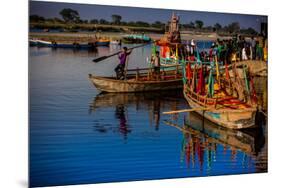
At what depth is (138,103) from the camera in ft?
22.0

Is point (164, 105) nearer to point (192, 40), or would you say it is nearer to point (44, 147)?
point (192, 40)

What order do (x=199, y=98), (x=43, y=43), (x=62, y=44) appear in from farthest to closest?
(x=199, y=98) → (x=62, y=44) → (x=43, y=43)

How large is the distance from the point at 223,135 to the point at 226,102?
448 millimetres

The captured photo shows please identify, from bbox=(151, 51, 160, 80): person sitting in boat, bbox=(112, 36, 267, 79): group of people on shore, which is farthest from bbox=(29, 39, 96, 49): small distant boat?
bbox=(112, 36, 267, 79): group of people on shore

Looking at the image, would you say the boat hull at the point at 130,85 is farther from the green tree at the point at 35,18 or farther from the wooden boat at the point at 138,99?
the green tree at the point at 35,18

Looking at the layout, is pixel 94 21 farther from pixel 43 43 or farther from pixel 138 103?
pixel 138 103

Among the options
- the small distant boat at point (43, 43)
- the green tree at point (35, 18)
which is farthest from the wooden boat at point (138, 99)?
the green tree at point (35, 18)

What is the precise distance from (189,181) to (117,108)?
1.27m

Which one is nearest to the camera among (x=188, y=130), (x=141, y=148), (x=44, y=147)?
(x=44, y=147)

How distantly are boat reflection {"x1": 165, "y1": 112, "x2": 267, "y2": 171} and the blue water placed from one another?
1 cm

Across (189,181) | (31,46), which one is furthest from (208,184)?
(31,46)

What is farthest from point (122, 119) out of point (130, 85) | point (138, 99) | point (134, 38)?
point (134, 38)

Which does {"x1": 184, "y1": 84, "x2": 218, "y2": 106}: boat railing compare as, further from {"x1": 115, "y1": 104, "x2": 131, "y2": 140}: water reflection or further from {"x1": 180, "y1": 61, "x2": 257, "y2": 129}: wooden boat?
{"x1": 115, "y1": 104, "x2": 131, "y2": 140}: water reflection

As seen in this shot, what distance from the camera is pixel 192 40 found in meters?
6.92
